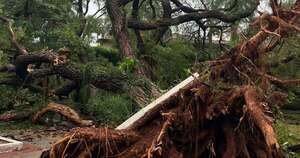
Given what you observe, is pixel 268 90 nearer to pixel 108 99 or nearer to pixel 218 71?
pixel 218 71

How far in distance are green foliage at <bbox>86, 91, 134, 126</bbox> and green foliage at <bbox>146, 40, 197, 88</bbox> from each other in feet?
11.6

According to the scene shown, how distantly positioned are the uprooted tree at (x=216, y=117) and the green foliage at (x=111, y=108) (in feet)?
16.2

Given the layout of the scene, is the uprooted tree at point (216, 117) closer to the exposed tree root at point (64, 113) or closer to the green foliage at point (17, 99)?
the exposed tree root at point (64, 113)

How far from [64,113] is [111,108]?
112 centimetres

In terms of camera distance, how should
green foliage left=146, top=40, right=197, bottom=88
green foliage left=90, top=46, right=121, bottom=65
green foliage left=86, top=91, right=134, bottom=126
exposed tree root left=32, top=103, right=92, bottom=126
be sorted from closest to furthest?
exposed tree root left=32, top=103, right=92, bottom=126
green foliage left=86, top=91, right=134, bottom=126
green foliage left=146, top=40, right=197, bottom=88
green foliage left=90, top=46, right=121, bottom=65

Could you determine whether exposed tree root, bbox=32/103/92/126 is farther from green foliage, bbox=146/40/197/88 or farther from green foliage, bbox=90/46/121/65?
green foliage, bbox=90/46/121/65

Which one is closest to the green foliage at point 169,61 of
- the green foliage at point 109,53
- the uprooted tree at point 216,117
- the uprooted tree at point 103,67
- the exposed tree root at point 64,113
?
the uprooted tree at point 103,67

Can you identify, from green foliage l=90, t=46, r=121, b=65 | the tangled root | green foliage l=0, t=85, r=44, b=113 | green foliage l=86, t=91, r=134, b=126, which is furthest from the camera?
green foliage l=90, t=46, r=121, b=65

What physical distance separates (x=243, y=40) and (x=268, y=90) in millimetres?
619

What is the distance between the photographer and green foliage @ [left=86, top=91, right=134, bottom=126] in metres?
10.3

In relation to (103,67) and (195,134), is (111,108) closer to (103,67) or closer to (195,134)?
(103,67)

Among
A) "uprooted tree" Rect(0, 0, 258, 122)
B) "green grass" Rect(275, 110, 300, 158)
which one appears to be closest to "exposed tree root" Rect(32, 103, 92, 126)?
"uprooted tree" Rect(0, 0, 258, 122)

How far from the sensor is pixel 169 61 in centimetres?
1499

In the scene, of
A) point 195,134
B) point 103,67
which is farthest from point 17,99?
point 195,134
